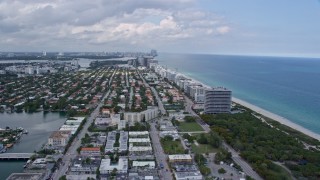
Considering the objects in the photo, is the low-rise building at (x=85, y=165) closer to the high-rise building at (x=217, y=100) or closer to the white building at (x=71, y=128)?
A: the white building at (x=71, y=128)

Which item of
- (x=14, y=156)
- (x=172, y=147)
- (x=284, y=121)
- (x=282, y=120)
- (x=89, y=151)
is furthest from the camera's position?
(x=282, y=120)

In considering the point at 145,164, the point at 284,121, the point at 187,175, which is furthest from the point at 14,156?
the point at 284,121

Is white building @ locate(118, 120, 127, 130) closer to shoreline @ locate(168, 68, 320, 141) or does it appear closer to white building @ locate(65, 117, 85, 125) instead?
white building @ locate(65, 117, 85, 125)

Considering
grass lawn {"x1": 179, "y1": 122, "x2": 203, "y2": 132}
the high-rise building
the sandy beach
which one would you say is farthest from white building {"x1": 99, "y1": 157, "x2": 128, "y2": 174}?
the sandy beach

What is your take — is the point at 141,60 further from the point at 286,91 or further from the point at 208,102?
the point at 208,102

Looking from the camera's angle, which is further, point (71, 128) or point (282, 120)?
point (282, 120)

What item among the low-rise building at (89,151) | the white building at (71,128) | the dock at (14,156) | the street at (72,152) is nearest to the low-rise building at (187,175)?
the low-rise building at (89,151)

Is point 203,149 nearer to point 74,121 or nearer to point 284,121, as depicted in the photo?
point 74,121
